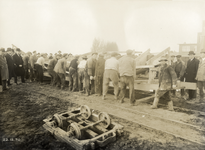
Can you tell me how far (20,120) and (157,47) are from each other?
3909 mm

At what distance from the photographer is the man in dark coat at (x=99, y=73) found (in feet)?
18.0

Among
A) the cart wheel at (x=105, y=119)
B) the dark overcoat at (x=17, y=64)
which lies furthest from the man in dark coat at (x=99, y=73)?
the dark overcoat at (x=17, y=64)

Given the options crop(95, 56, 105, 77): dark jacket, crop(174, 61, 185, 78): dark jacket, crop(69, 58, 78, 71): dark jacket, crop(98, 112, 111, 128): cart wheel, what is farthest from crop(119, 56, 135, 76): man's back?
crop(69, 58, 78, 71): dark jacket

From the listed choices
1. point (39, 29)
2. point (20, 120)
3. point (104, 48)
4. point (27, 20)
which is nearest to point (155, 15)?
point (104, 48)

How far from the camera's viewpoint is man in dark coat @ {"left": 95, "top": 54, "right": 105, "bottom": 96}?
548 centimetres

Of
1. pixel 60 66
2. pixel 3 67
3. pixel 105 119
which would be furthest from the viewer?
pixel 60 66

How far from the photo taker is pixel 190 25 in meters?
3.41

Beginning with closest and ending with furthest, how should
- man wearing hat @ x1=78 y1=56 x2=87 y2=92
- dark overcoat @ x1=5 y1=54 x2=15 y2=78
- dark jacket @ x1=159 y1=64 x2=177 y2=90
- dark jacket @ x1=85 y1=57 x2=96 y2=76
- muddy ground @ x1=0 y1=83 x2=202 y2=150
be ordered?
muddy ground @ x1=0 y1=83 x2=202 y2=150
dark jacket @ x1=159 y1=64 x2=177 y2=90
dark jacket @ x1=85 y1=57 x2=96 y2=76
man wearing hat @ x1=78 y1=56 x2=87 y2=92
dark overcoat @ x1=5 y1=54 x2=15 y2=78

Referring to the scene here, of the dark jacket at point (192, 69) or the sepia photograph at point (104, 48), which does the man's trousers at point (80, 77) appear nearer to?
the sepia photograph at point (104, 48)

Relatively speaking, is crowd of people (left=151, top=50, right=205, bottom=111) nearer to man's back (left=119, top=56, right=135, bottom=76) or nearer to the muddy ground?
man's back (left=119, top=56, right=135, bottom=76)

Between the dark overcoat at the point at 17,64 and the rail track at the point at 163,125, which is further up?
the dark overcoat at the point at 17,64

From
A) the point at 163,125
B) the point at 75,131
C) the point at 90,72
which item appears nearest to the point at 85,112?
the point at 75,131

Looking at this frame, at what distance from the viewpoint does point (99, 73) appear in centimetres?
555

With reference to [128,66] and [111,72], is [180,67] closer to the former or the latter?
[128,66]
